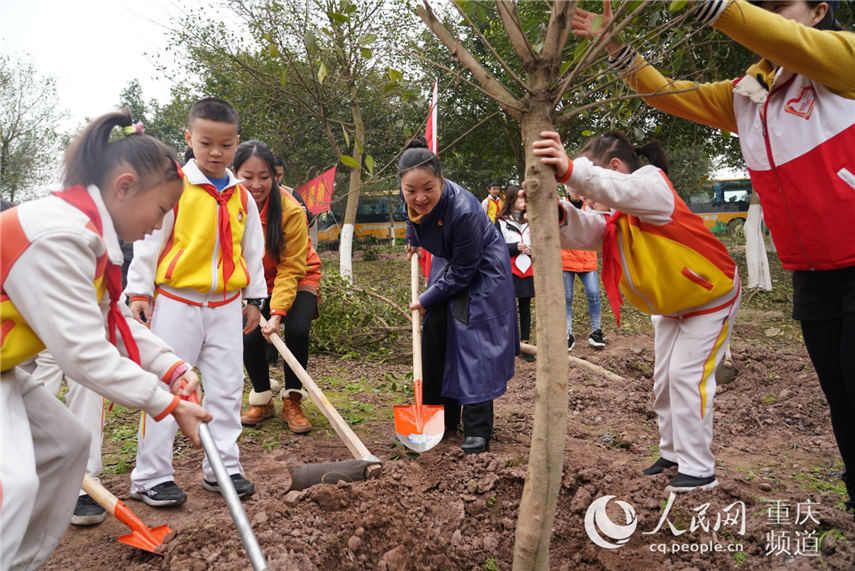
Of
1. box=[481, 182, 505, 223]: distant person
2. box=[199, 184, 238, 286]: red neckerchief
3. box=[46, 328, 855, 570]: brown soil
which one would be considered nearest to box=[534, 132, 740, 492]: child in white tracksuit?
box=[46, 328, 855, 570]: brown soil

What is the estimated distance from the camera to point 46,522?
1.99 meters

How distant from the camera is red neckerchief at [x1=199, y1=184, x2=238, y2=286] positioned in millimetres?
2951

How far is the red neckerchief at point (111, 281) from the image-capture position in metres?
1.86

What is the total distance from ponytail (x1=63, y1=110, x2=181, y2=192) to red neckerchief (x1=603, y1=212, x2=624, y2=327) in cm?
190

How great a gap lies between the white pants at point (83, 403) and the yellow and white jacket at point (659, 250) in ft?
7.48

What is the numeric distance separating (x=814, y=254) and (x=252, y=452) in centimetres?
310

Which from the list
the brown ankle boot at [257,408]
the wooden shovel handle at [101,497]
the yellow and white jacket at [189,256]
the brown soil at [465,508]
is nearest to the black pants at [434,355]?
the brown soil at [465,508]

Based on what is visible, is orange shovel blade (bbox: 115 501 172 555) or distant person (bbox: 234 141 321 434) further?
distant person (bbox: 234 141 321 434)

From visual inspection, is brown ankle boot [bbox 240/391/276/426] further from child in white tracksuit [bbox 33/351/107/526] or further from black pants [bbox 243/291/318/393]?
child in white tracksuit [bbox 33/351/107/526]

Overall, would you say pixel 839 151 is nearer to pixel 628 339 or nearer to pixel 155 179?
pixel 155 179

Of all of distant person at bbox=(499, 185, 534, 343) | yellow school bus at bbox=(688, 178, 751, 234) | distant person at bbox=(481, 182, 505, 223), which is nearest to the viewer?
distant person at bbox=(499, 185, 534, 343)

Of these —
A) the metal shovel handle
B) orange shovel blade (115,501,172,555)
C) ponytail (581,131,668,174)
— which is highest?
ponytail (581,131,668,174)

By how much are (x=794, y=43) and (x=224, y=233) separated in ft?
7.95

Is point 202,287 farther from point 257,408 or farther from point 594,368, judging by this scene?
point 594,368
